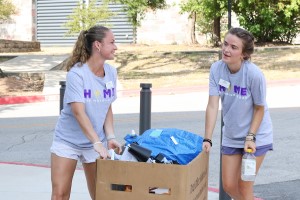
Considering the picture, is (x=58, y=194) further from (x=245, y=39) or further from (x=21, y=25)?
(x=21, y=25)

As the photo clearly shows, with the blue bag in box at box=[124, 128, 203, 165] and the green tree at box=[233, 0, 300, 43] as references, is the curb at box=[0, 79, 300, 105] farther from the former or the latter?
the blue bag in box at box=[124, 128, 203, 165]

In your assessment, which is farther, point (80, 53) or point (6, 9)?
point (6, 9)

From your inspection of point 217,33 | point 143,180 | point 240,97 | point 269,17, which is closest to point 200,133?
point 240,97

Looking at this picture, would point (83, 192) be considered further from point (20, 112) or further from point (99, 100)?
point (20, 112)

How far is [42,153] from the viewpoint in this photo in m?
10.4

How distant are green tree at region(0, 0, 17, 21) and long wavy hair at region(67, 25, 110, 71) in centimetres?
3069

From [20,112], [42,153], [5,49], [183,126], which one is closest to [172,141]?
[42,153]

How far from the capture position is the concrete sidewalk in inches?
303

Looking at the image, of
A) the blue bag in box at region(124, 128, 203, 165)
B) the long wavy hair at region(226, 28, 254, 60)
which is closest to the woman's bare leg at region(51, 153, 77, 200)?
the blue bag in box at region(124, 128, 203, 165)

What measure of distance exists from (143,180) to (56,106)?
13.4 meters

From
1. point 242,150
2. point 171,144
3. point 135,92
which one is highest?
point 171,144

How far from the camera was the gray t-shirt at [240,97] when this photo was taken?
5121 millimetres

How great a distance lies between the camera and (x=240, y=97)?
5.17 meters

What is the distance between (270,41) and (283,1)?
233 cm
